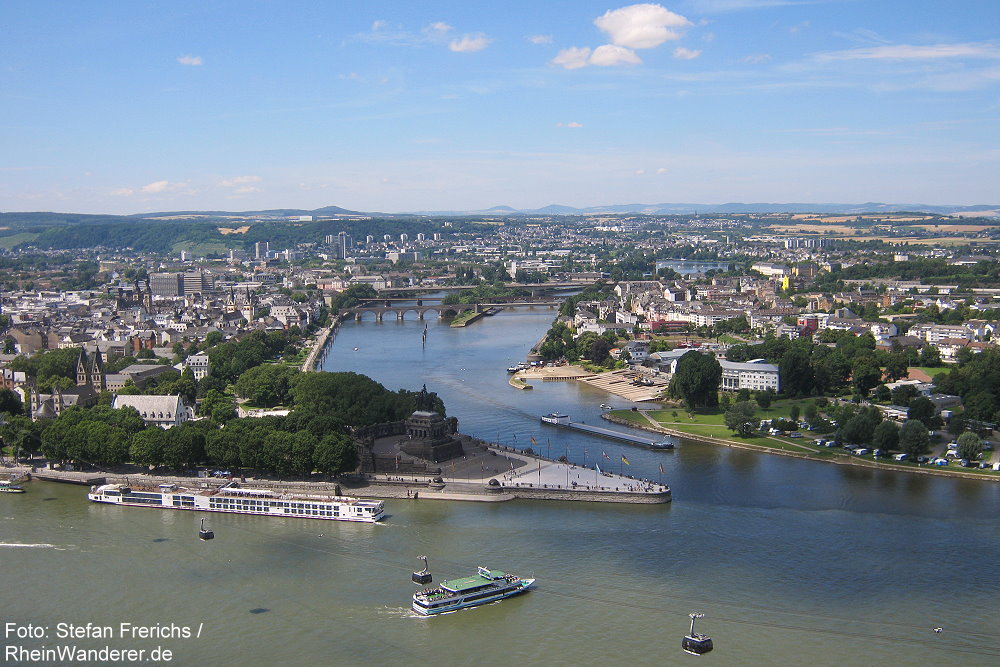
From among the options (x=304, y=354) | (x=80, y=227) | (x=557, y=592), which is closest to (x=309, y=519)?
(x=557, y=592)

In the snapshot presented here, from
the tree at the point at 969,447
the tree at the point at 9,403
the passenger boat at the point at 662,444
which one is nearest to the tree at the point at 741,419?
the passenger boat at the point at 662,444

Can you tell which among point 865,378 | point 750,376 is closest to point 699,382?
point 750,376

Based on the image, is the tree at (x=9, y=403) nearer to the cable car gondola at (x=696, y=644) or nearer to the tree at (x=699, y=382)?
the tree at (x=699, y=382)

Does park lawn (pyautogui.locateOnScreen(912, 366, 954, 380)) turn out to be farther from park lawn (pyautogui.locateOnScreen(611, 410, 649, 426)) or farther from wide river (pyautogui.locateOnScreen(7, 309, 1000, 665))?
wide river (pyautogui.locateOnScreen(7, 309, 1000, 665))

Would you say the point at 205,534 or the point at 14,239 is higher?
the point at 14,239

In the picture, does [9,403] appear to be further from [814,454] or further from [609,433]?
[814,454]

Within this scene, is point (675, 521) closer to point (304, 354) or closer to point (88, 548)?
point (88, 548)
